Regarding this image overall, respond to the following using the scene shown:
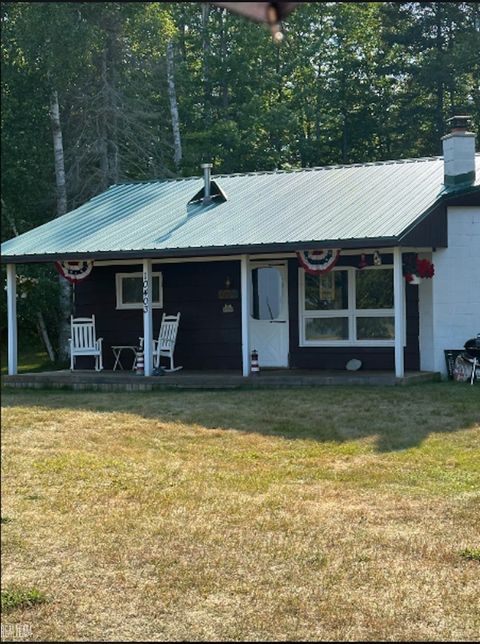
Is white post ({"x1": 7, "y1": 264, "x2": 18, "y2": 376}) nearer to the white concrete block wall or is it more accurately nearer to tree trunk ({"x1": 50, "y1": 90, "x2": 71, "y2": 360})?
tree trunk ({"x1": 50, "y1": 90, "x2": 71, "y2": 360})

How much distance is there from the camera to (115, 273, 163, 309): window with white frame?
16984mm

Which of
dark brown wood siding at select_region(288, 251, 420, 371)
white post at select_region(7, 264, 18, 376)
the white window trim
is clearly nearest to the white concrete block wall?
dark brown wood siding at select_region(288, 251, 420, 371)

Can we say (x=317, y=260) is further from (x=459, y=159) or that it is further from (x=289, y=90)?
(x=289, y=90)

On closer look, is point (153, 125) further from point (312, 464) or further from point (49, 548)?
point (49, 548)

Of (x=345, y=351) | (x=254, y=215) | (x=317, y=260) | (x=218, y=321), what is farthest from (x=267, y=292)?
(x=218, y=321)

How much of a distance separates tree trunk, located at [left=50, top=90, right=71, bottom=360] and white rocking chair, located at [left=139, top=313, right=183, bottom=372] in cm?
383

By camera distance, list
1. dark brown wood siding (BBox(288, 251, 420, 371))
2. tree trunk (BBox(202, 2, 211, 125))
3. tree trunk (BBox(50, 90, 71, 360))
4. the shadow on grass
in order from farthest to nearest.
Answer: tree trunk (BBox(202, 2, 211, 125)) < tree trunk (BBox(50, 90, 71, 360)) < dark brown wood siding (BBox(288, 251, 420, 371)) < the shadow on grass

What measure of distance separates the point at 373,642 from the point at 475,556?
167 centimetres

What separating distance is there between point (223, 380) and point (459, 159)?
200 inches

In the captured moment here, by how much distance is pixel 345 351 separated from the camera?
1570 cm

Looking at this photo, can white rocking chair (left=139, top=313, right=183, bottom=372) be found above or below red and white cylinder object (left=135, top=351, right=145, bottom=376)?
above

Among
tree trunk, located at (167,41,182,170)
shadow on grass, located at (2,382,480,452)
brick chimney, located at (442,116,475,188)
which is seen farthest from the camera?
tree trunk, located at (167,41,182,170)

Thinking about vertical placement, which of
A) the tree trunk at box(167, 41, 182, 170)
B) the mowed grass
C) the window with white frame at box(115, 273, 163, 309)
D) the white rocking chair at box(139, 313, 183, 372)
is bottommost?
the mowed grass

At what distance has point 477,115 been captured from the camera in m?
29.9
